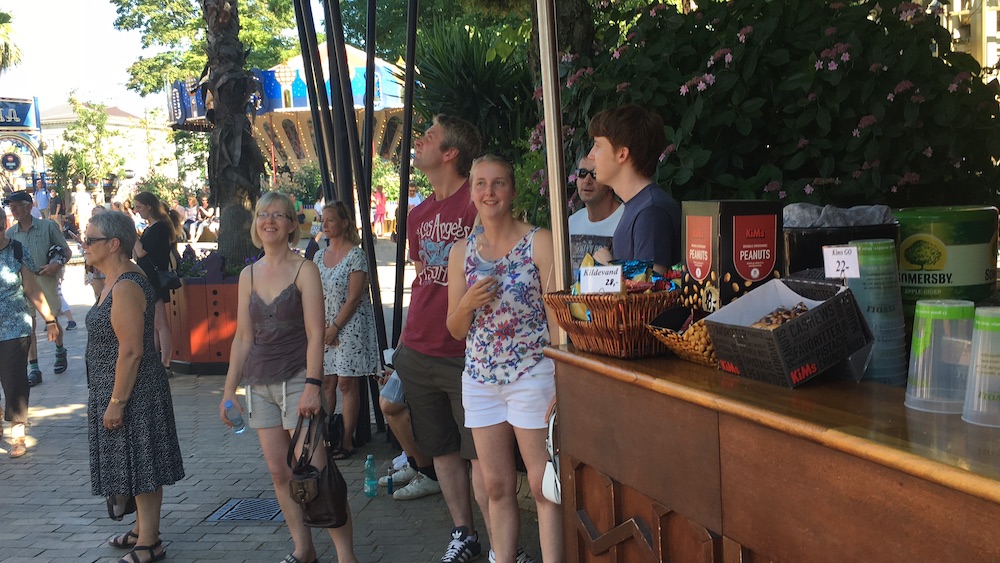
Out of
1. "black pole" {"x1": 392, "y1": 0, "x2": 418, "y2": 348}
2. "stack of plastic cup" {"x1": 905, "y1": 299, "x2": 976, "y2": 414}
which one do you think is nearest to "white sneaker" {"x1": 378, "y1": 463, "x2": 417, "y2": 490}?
"black pole" {"x1": 392, "y1": 0, "x2": 418, "y2": 348}

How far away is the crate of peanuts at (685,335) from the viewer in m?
2.47

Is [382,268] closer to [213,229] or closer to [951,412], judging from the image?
[213,229]

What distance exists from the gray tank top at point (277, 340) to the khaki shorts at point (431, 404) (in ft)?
1.65

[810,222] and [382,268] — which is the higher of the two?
[810,222]

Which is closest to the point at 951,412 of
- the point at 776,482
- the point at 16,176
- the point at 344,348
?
the point at 776,482

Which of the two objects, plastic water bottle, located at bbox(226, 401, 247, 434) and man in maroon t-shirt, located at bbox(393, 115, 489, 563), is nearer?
man in maroon t-shirt, located at bbox(393, 115, 489, 563)

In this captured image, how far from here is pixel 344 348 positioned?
6.19m

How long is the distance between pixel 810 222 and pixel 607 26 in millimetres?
3472

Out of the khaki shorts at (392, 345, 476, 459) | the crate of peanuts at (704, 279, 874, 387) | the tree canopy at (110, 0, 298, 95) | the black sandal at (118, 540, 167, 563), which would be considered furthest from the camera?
the tree canopy at (110, 0, 298, 95)

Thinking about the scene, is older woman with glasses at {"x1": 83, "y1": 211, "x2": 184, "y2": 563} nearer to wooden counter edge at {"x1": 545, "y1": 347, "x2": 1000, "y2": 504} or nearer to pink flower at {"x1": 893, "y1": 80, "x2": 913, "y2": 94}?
wooden counter edge at {"x1": 545, "y1": 347, "x2": 1000, "y2": 504}

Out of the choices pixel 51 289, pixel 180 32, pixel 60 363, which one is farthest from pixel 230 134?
pixel 180 32

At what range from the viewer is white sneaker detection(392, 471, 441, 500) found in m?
5.54

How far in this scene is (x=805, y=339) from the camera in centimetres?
213

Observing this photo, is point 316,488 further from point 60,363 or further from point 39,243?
point 60,363
